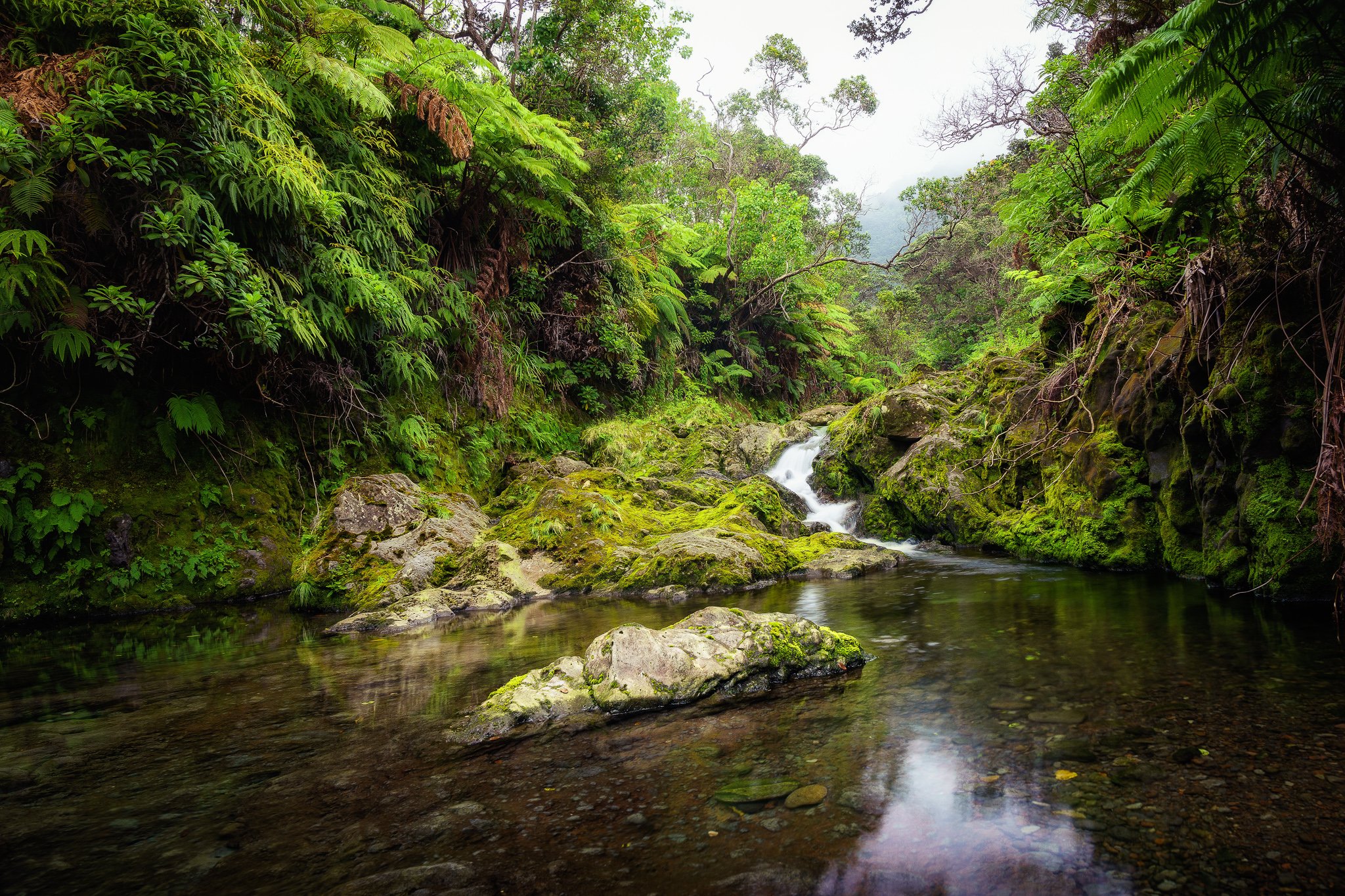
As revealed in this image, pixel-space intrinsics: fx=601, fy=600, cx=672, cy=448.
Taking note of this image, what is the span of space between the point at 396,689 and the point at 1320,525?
5.51 metres

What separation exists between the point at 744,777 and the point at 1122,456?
6.27m

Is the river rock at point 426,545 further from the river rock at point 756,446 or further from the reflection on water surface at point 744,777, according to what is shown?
the river rock at point 756,446

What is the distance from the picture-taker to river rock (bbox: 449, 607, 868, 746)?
10.1 ft

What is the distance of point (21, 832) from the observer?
6.95ft

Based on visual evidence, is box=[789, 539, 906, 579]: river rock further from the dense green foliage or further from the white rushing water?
the dense green foliage

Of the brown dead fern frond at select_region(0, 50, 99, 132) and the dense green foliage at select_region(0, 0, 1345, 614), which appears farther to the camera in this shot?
the brown dead fern frond at select_region(0, 50, 99, 132)

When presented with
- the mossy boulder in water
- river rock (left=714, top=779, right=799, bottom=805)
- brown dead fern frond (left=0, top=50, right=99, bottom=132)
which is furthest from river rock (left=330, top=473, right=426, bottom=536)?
river rock (left=714, top=779, right=799, bottom=805)

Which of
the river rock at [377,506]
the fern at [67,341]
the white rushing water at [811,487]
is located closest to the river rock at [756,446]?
the white rushing water at [811,487]

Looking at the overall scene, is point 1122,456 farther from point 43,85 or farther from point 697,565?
point 43,85

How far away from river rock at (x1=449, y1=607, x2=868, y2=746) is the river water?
18cm

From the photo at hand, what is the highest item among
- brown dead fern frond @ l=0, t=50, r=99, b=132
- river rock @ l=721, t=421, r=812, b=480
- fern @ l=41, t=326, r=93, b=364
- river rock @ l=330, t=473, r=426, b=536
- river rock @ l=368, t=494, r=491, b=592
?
brown dead fern frond @ l=0, t=50, r=99, b=132

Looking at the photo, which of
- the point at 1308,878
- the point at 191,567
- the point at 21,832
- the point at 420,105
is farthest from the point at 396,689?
the point at 420,105

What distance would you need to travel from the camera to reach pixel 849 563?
23.7 ft

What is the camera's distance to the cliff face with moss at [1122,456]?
4.50 metres
